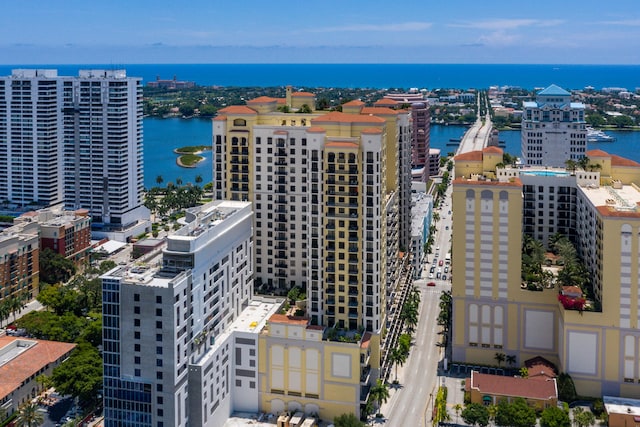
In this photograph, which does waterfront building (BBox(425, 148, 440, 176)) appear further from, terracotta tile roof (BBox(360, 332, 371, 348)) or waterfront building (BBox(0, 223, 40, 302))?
terracotta tile roof (BBox(360, 332, 371, 348))

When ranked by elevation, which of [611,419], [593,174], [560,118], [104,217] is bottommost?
[611,419]

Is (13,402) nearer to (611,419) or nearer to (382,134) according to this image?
(382,134)

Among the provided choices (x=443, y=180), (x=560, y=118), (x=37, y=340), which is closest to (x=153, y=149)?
(x=443, y=180)

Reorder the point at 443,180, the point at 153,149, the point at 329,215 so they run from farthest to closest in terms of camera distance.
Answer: the point at 153,149 < the point at 443,180 < the point at 329,215

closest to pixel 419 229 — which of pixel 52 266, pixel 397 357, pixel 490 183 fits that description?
pixel 490 183

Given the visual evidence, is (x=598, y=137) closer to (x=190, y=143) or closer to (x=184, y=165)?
(x=184, y=165)

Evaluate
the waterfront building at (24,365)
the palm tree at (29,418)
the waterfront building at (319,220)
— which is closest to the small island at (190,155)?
the waterfront building at (319,220)

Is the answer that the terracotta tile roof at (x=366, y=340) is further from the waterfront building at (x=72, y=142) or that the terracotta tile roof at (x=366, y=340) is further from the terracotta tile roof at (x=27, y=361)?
the waterfront building at (x=72, y=142)
